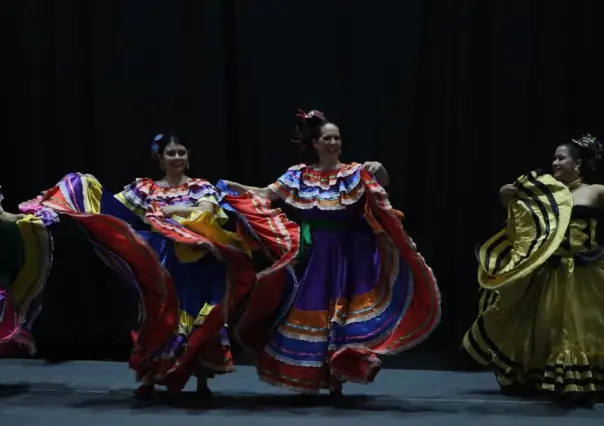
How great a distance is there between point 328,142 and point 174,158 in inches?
28.3

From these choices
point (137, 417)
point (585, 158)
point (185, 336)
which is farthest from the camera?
point (585, 158)

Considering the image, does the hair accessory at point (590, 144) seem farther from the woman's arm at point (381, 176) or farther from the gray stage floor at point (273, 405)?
the gray stage floor at point (273, 405)

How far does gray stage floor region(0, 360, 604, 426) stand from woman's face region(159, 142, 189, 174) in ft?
3.41

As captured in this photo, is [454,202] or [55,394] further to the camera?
[454,202]

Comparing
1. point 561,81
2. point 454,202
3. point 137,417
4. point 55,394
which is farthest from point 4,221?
point 561,81

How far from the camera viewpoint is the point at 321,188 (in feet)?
14.4

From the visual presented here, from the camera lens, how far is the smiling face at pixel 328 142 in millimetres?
4414

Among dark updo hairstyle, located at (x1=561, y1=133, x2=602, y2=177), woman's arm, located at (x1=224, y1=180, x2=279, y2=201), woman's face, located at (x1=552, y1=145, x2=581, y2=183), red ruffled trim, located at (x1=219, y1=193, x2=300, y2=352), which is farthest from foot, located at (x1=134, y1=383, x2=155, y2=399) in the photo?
dark updo hairstyle, located at (x1=561, y1=133, x2=602, y2=177)

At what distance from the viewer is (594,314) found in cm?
443

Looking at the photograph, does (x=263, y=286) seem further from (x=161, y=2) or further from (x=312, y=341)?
(x=161, y=2)

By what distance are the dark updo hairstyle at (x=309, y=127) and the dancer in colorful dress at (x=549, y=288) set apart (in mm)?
911

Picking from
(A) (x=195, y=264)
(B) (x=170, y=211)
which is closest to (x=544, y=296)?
(A) (x=195, y=264)

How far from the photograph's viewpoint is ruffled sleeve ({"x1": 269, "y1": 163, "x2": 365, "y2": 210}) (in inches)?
170

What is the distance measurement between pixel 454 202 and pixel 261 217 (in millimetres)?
1820
